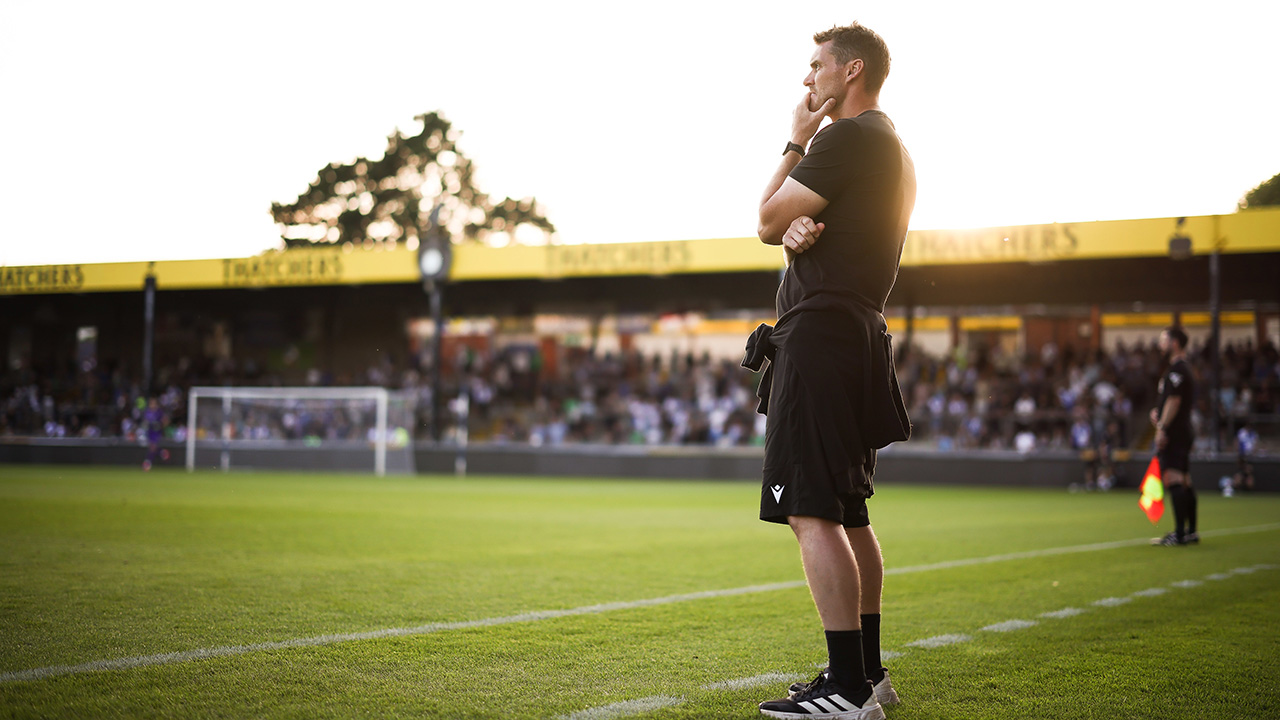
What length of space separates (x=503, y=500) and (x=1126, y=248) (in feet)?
43.9

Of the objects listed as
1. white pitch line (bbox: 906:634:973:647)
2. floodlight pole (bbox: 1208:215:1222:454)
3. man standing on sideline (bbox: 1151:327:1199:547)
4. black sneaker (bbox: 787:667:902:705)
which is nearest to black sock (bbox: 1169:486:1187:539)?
man standing on sideline (bbox: 1151:327:1199:547)

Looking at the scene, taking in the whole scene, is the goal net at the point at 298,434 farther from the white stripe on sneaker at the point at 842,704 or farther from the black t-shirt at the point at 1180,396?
the white stripe on sneaker at the point at 842,704

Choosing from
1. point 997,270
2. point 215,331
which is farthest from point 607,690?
point 215,331

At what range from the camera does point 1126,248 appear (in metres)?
20.9

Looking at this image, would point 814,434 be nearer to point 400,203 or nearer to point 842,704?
point 842,704

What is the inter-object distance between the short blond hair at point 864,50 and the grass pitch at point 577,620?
1908mm

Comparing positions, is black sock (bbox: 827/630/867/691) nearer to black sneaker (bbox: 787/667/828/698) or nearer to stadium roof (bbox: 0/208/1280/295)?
black sneaker (bbox: 787/667/828/698)

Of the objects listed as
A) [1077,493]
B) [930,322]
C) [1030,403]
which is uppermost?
[930,322]

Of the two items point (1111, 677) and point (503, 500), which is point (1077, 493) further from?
point (1111, 677)

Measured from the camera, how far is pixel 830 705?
10.0ft

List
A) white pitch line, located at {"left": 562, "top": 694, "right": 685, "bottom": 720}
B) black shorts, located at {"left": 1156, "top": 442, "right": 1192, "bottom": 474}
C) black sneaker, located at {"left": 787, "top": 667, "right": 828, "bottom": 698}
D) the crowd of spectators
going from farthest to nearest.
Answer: the crowd of spectators → black shorts, located at {"left": 1156, "top": 442, "right": 1192, "bottom": 474} → black sneaker, located at {"left": 787, "top": 667, "right": 828, "bottom": 698} → white pitch line, located at {"left": 562, "top": 694, "right": 685, "bottom": 720}

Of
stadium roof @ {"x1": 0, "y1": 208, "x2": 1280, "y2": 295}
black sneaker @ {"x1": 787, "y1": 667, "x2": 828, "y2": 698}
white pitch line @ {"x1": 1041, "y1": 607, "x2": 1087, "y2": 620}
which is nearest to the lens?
black sneaker @ {"x1": 787, "y1": 667, "x2": 828, "y2": 698}

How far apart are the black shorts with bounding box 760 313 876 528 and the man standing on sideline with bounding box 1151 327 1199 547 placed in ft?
22.5

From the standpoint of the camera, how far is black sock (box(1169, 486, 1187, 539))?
29.0ft
